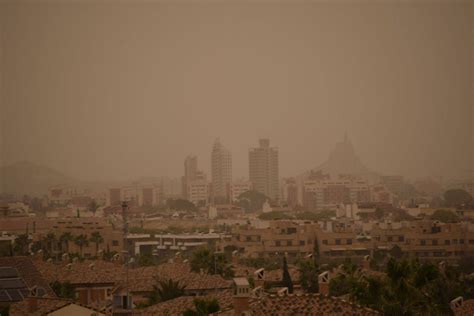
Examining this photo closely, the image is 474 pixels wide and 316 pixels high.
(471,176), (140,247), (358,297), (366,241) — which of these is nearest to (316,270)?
(358,297)

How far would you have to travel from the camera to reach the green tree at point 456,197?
101 metres

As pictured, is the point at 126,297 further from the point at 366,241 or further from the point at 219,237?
the point at 219,237

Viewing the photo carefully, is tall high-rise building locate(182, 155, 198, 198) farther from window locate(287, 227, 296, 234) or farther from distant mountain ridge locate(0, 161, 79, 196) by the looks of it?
window locate(287, 227, 296, 234)

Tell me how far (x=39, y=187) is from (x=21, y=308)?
150 m

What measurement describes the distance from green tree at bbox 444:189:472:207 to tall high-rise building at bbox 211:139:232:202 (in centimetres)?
4544

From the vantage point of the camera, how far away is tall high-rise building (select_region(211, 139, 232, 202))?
150m

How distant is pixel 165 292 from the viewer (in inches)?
1017

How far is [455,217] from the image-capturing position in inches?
2844

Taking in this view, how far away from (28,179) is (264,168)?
38.9m

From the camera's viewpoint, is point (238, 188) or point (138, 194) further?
point (138, 194)

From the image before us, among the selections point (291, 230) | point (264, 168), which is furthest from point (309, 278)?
point (264, 168)

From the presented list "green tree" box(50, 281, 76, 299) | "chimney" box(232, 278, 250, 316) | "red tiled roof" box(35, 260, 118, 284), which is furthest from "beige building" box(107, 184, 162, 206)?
"chimney" box(232, 278, 250, 316)

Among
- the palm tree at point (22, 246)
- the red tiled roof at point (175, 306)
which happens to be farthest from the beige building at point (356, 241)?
the red tiled roof at point (175, 306)

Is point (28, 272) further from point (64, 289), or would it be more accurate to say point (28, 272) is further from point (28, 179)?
point (28, 179)
